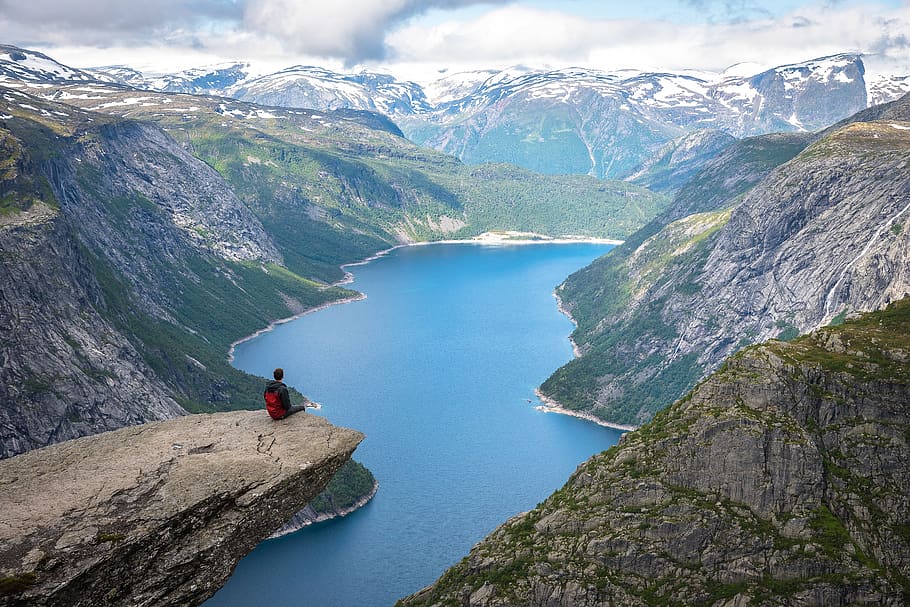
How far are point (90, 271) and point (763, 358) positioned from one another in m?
143

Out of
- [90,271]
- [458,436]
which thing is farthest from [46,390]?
[458,436]

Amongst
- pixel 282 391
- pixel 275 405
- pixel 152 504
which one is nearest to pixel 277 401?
pixel 275 405

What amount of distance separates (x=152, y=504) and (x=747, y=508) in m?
64.9

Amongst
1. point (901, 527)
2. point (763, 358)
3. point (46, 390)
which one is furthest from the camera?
point (46, 390)

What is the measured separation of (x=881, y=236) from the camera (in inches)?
6565

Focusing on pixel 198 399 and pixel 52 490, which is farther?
pixel 198 399

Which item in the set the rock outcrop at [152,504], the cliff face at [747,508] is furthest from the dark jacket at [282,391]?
the cliff face at [747,508]

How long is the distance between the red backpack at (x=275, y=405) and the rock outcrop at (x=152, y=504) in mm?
319

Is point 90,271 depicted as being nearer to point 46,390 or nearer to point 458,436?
point 46,390

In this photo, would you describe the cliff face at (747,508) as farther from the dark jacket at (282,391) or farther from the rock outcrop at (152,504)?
the rock outcrop at (152,504)

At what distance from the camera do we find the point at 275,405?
33.6 meters

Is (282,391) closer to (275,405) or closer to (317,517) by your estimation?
(275,405)

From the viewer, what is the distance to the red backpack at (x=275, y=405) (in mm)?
33469

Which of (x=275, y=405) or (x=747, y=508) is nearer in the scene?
(x=275, y=405)
